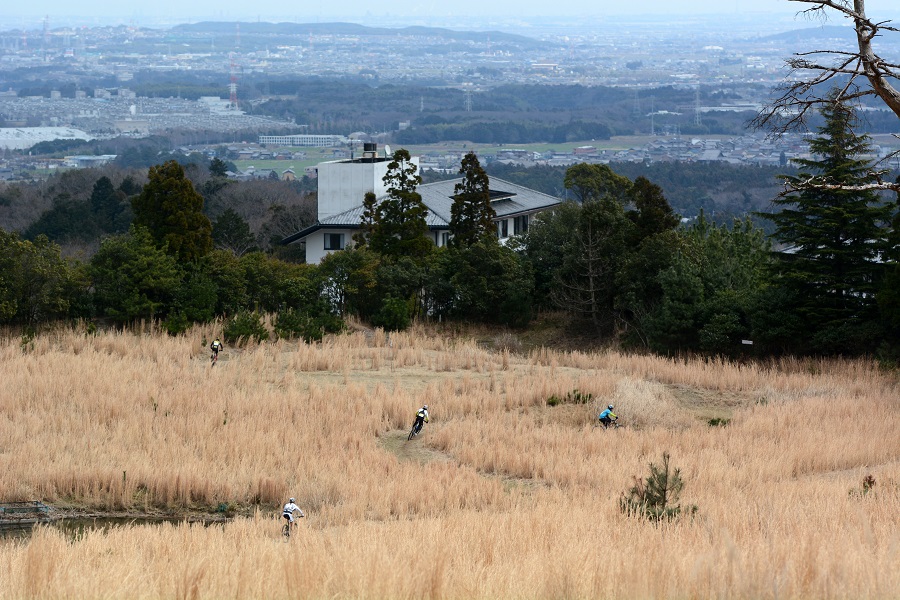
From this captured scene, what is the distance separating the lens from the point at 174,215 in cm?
3381

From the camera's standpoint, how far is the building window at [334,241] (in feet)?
177

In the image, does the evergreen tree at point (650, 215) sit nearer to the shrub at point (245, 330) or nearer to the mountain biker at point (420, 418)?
the shrub at point (245, 330)

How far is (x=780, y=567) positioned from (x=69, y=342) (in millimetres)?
21359

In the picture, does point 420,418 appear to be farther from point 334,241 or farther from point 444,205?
point 444,205

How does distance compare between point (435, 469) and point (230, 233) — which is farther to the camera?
point (230, 233)

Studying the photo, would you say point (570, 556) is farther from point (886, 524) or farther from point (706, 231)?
point (706, 231)

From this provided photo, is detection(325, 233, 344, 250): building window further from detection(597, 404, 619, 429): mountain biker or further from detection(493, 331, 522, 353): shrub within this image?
detection(597, 404, 619, 429): mountain biker

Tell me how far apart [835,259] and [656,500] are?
19.4 metres

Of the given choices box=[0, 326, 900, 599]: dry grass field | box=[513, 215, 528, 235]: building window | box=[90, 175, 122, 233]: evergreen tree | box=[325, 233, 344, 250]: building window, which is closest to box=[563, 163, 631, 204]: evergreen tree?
box=[513, 215, 528, 235]: building window

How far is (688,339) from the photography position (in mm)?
31953

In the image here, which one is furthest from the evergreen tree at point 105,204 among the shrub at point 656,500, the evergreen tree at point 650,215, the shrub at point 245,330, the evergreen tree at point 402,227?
the shrub at point 656,500

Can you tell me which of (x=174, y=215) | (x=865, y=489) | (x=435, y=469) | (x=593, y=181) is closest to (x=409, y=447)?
(x=435, y=469)

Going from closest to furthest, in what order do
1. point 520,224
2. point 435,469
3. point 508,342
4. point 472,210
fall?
point 435,469 < point 508,342 < point 472,210 < point 520,224

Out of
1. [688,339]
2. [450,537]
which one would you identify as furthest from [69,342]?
[450,537]
